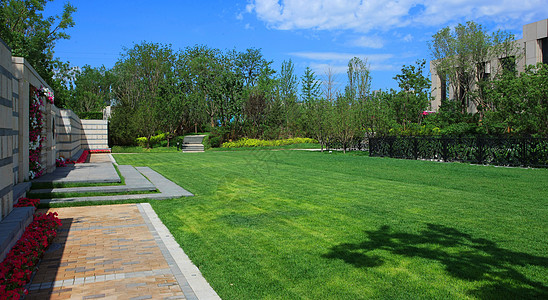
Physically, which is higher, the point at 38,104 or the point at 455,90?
the point at 455,90

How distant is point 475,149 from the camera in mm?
17453

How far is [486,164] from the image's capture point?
1689cm

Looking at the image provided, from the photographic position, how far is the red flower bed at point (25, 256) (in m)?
3.36

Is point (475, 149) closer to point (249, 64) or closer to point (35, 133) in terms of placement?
point (35, 133)

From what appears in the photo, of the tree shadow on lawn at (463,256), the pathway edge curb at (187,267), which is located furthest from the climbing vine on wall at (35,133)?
the tree shadow on lawn at (463,256)

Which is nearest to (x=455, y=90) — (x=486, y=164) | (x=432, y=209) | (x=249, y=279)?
(x=486, y=164)

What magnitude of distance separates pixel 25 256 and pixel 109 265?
34.5 inches

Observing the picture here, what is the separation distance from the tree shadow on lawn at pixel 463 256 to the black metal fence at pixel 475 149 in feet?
39.7

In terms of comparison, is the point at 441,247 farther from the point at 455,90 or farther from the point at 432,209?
the point at 455,90

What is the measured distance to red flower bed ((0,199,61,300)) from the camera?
3.36 m

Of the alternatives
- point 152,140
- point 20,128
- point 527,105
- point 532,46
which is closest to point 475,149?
point 527,105

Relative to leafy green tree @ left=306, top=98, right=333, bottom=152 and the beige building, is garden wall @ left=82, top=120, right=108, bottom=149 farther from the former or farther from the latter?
the beige building

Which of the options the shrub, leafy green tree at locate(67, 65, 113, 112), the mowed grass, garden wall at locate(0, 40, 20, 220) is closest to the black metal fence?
the mowed grass

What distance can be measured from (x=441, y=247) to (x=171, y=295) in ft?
11.5
